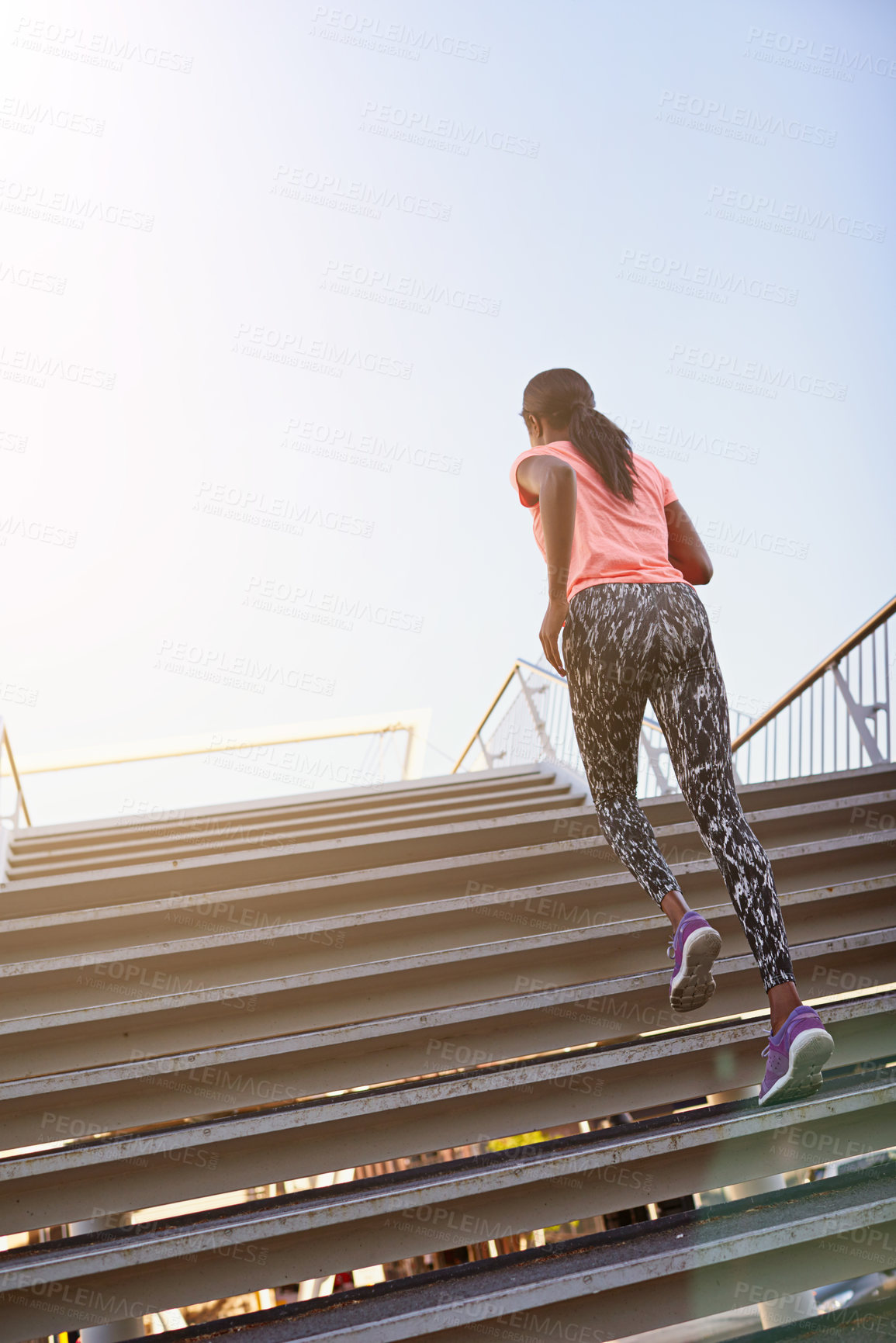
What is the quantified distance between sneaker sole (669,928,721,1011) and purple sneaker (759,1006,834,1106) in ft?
0.55

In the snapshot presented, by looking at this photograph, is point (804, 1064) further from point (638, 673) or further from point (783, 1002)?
point (638, 673)

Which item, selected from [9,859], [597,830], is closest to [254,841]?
[9,859]

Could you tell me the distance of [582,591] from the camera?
2111 mm

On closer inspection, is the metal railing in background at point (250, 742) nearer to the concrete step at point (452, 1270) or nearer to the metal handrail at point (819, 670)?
the metal handrail at point (819, 670)

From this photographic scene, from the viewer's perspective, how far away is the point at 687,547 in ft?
8.09

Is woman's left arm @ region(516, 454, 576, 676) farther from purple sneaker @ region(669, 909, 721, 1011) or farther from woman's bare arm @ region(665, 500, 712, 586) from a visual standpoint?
purple sneaker @ region(669, 909, 721, 1011)

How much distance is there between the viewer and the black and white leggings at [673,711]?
1.90 meters

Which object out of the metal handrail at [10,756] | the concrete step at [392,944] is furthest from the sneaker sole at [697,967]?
the metal handrail at [10,756]

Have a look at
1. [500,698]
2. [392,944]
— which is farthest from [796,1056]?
[500,698]

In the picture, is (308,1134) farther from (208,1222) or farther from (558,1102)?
(558,1102)

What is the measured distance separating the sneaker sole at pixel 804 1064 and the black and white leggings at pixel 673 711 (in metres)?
0.12

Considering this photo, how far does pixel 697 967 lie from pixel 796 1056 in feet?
0.78

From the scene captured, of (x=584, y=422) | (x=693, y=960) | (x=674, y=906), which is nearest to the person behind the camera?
(x=693, y=960)

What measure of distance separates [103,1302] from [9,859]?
263 centimetres
